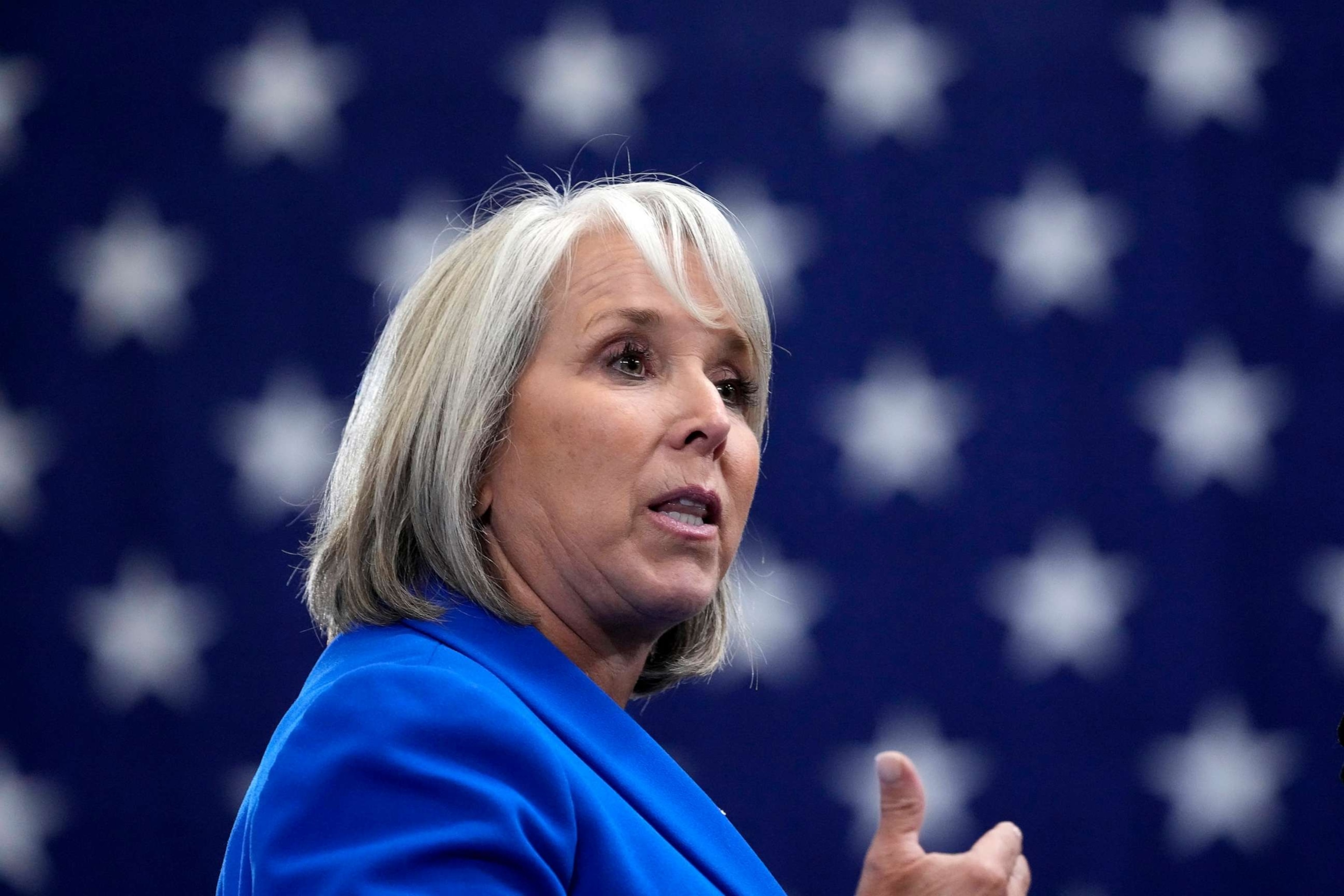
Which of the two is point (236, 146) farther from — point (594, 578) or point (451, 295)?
point (594, 578)

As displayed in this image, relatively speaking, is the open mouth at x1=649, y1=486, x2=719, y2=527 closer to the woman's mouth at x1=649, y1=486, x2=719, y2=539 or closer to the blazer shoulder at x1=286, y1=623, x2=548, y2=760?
the woman's mouth at x1=649, y1=486, x2=719, y2=539

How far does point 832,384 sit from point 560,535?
4.51 ft

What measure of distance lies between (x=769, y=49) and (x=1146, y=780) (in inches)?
61.5

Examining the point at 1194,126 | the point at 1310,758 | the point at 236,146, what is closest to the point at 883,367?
the point at 1194,126

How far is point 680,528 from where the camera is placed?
1.14 m

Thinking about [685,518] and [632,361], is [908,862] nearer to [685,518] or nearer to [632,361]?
[685,518]

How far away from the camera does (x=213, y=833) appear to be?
93.4 inches

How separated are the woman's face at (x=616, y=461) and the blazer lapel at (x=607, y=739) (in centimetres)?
9

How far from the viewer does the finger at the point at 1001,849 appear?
37.2 inches

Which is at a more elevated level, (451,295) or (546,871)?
(451,295)

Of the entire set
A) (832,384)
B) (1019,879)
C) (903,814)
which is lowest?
(832,384)

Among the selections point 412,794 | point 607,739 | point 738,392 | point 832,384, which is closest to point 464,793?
point 412,794

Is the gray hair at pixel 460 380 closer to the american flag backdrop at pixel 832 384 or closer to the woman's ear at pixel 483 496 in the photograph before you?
the woman's ear at pixel 483 496

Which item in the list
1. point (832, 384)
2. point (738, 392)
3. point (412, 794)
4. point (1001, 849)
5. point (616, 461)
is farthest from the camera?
point (832, 384)
